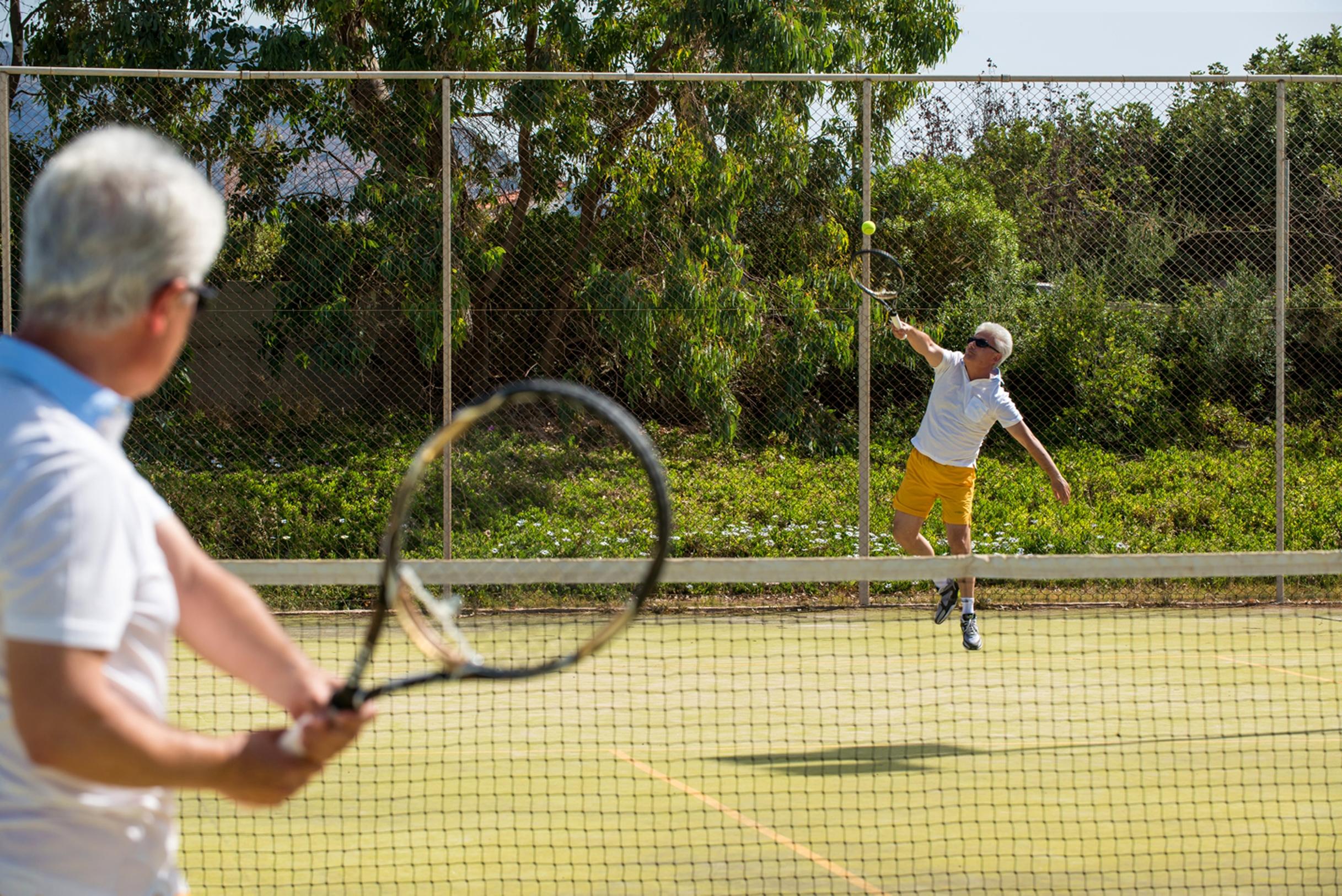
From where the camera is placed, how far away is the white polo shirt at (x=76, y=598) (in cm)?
133

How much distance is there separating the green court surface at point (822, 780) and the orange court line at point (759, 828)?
12mm

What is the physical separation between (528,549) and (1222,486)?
5.07 meters

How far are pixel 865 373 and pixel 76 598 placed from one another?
806cm

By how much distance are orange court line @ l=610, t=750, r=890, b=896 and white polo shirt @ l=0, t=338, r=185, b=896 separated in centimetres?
242

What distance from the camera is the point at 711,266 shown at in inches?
373

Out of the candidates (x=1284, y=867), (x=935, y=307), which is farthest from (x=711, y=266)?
(x=1284, y=867)

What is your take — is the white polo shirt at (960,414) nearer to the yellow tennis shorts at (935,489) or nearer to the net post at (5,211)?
the yellow tennis shorts at (935,489)

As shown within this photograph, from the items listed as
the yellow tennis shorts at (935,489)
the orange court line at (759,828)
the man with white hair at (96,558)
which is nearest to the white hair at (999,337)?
the yellow tennis shorts at (935,489)

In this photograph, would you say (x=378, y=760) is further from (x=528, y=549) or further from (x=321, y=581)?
(x=528, y=549)

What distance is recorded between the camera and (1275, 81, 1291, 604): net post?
927 centimetres

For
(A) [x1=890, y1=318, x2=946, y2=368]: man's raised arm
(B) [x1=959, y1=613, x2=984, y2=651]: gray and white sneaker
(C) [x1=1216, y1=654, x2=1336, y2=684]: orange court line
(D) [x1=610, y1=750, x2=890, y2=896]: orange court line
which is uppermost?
(A) [x1=890, y1=318, x2=946, y2=368]: man's raised arm

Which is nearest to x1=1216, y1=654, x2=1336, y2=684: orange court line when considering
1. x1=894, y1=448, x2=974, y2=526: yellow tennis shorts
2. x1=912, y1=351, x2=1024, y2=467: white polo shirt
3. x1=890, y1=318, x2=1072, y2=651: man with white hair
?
x1=890, y1=318, x2=1072, y2=651: man with white hair

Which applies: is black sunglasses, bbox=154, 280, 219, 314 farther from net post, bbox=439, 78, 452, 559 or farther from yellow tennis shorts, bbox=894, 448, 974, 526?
net post, bbox=439, 78, 452, 559

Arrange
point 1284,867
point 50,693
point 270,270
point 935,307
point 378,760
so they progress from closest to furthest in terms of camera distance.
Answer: point 50,693, point 1284,867, point 378,760, point 270,270, point 935,307
